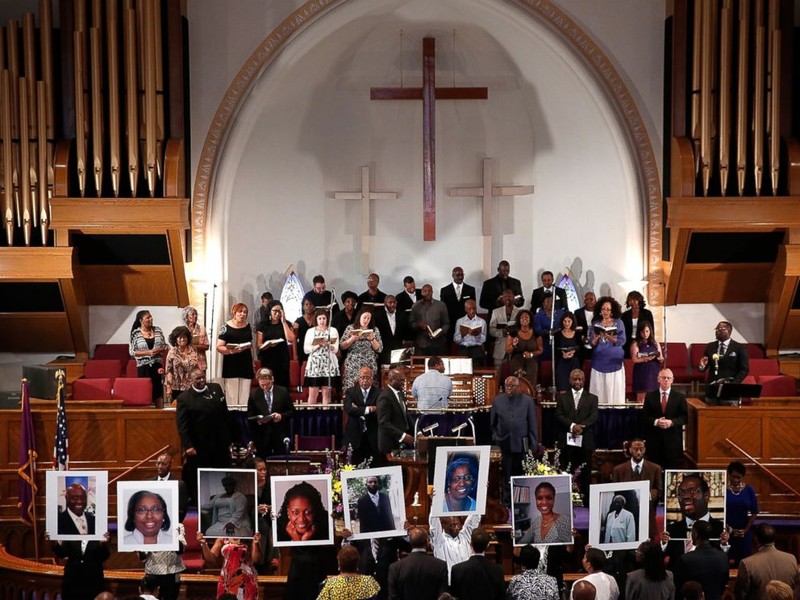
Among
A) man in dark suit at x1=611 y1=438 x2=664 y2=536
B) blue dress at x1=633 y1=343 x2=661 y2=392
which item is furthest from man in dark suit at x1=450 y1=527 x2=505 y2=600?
blue dress at x1=633 y1=343 x2=661 y2=392

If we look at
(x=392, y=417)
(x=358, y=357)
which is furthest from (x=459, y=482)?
(x=358, y=357)

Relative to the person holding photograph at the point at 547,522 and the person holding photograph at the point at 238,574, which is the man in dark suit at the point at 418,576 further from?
the person holding photograph at the point at 547,522

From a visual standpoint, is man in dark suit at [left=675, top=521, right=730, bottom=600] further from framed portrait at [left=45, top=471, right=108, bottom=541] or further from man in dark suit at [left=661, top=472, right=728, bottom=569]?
framed portrait at [left=45, top=471, right=108, bottom=541]

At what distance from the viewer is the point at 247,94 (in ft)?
52.0

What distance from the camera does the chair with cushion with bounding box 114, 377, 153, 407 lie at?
42.3ft

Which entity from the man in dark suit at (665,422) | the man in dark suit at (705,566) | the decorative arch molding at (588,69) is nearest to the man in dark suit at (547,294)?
the decorative arch molding at (588,69)

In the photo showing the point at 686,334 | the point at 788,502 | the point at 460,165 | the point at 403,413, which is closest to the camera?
the point at 403,413

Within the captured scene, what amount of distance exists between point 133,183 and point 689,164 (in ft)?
21.0

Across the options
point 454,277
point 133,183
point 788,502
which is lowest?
point 788,502

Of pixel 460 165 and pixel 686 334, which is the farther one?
pixel 460 165

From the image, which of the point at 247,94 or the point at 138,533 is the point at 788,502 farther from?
the point at 247,94

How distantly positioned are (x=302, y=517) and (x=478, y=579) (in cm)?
153

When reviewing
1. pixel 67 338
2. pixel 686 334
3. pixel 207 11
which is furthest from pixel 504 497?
pixel 207 11

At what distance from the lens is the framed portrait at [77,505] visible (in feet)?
30.7
